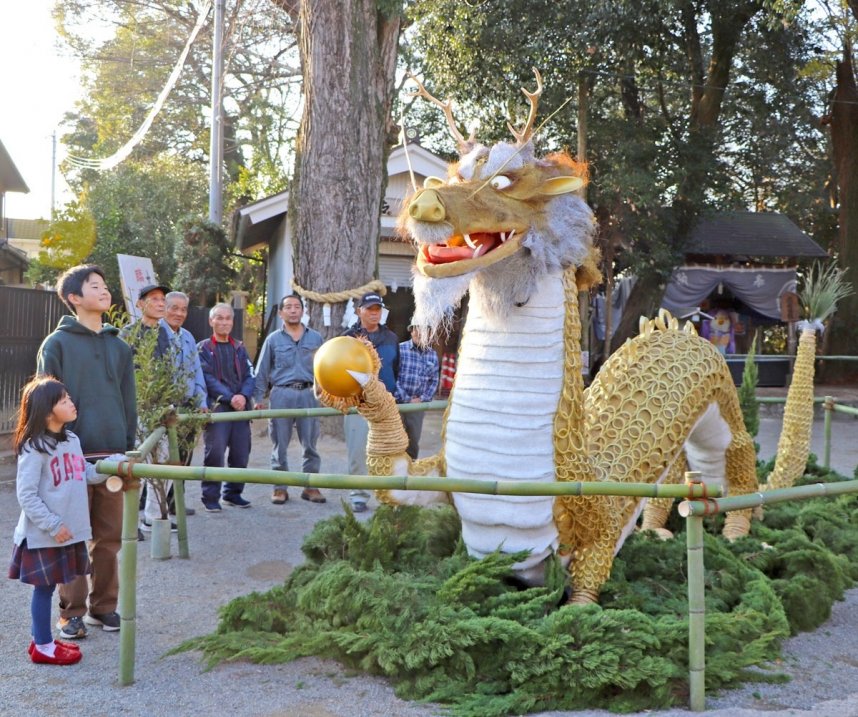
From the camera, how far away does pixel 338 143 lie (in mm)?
9594

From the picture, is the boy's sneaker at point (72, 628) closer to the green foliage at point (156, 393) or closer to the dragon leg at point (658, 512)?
the green foliage at point (156, 393)

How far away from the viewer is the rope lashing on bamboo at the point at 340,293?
9250 millimetres

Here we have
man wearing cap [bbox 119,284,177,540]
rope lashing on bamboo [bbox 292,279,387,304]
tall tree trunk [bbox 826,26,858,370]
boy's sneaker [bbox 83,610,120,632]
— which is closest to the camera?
boy's sneaker [bbox 83,610,120,632]

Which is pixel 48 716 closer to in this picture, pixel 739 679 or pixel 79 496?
pixel 79 496

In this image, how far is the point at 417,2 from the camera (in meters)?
13.5

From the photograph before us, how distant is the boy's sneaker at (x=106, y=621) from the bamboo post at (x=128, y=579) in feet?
2.34

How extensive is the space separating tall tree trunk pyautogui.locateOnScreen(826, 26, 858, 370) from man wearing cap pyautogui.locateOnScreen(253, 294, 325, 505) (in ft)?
48.0

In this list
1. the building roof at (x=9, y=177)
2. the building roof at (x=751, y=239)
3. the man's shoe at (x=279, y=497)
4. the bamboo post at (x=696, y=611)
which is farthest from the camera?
the building roof at (x=9, y=177)

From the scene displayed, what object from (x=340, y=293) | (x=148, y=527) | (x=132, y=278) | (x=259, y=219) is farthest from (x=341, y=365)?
(x=259, y=219)

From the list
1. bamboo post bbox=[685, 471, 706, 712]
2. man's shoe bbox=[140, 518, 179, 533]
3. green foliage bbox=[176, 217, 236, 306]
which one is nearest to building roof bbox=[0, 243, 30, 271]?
green foliage bbox=[176, 217, 236, 306]

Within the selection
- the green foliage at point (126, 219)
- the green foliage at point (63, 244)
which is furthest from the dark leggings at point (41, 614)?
the green foliage at point (63, 244)

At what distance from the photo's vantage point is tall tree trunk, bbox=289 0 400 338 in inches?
376

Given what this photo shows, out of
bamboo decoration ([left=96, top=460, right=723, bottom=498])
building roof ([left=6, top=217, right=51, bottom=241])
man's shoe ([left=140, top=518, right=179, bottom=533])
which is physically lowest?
man's shoe ([left=140, top=518, right=179, bottom=533])

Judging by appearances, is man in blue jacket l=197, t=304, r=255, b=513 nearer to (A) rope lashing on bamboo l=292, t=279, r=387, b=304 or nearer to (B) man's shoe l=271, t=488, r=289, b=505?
(B) man's shoe l=271, t=488, r=289, b=505
